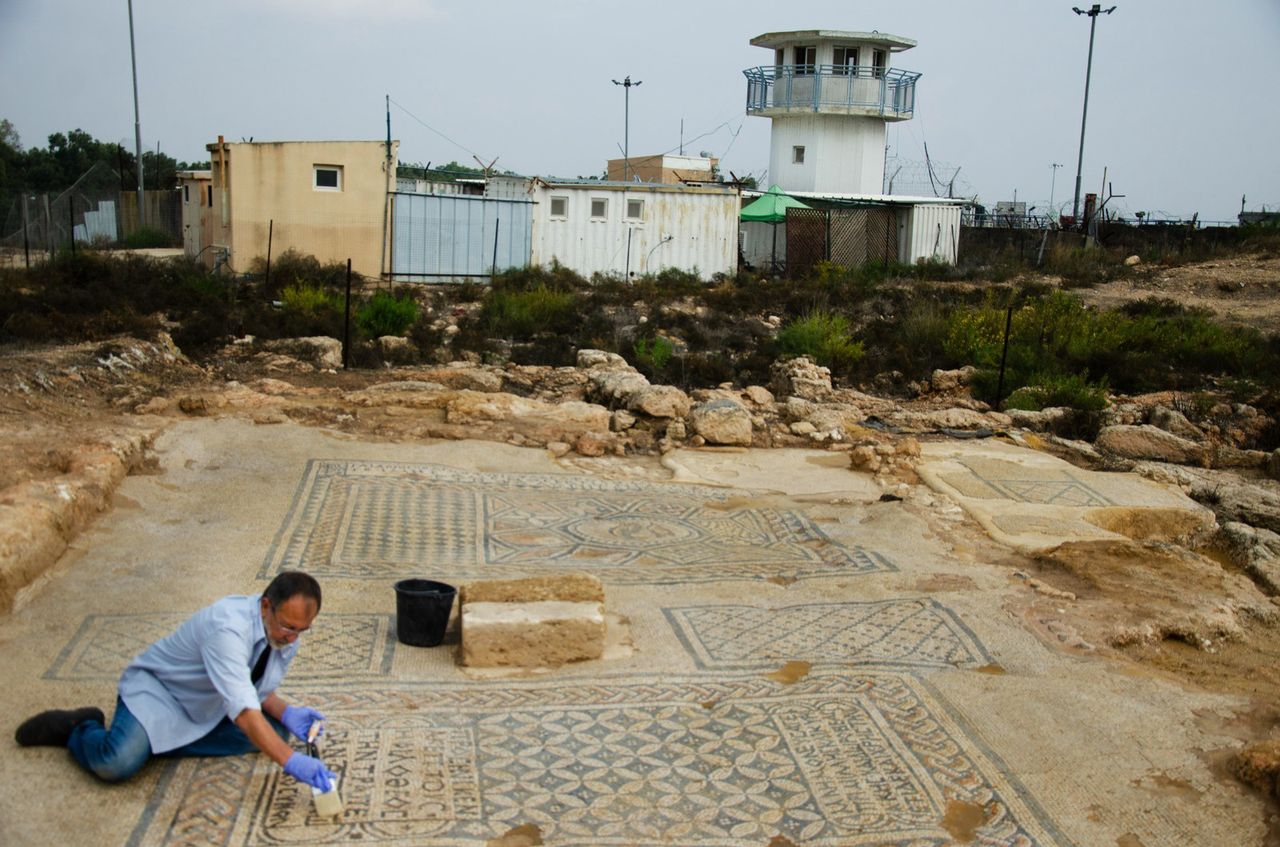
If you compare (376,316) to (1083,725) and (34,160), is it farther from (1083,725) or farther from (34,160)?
(34,160)

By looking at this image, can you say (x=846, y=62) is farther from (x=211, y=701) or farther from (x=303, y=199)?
(x=211, y=701)

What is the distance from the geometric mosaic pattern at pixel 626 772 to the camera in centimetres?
431

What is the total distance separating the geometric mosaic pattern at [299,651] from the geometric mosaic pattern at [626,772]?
27cm

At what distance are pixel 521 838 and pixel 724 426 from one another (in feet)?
23.4

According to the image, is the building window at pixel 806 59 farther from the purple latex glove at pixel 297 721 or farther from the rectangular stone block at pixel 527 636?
the purple latex glove at pixel 297 721

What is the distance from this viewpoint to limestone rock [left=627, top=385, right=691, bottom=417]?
11.6 m

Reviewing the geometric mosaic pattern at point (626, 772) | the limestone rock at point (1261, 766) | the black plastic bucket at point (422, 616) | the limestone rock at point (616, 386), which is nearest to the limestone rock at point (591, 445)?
the limestone rock at point (616, 386)

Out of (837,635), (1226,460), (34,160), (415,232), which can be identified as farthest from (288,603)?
(34,160)

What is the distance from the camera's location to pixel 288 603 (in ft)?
13.4

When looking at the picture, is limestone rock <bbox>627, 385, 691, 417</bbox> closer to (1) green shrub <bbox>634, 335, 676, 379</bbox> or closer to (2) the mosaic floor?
(1) green shrub <bbox>634, 335, 676, 379</bbox>

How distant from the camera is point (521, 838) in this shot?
14.1 ft

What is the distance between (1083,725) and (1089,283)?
20112 millimetres

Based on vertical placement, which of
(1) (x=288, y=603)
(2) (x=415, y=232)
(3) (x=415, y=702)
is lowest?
(3) (x=415, y=702)

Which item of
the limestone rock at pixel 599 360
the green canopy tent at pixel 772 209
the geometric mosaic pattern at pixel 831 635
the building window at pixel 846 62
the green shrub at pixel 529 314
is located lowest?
the geometric mosaic pattern at pixel 831 635
